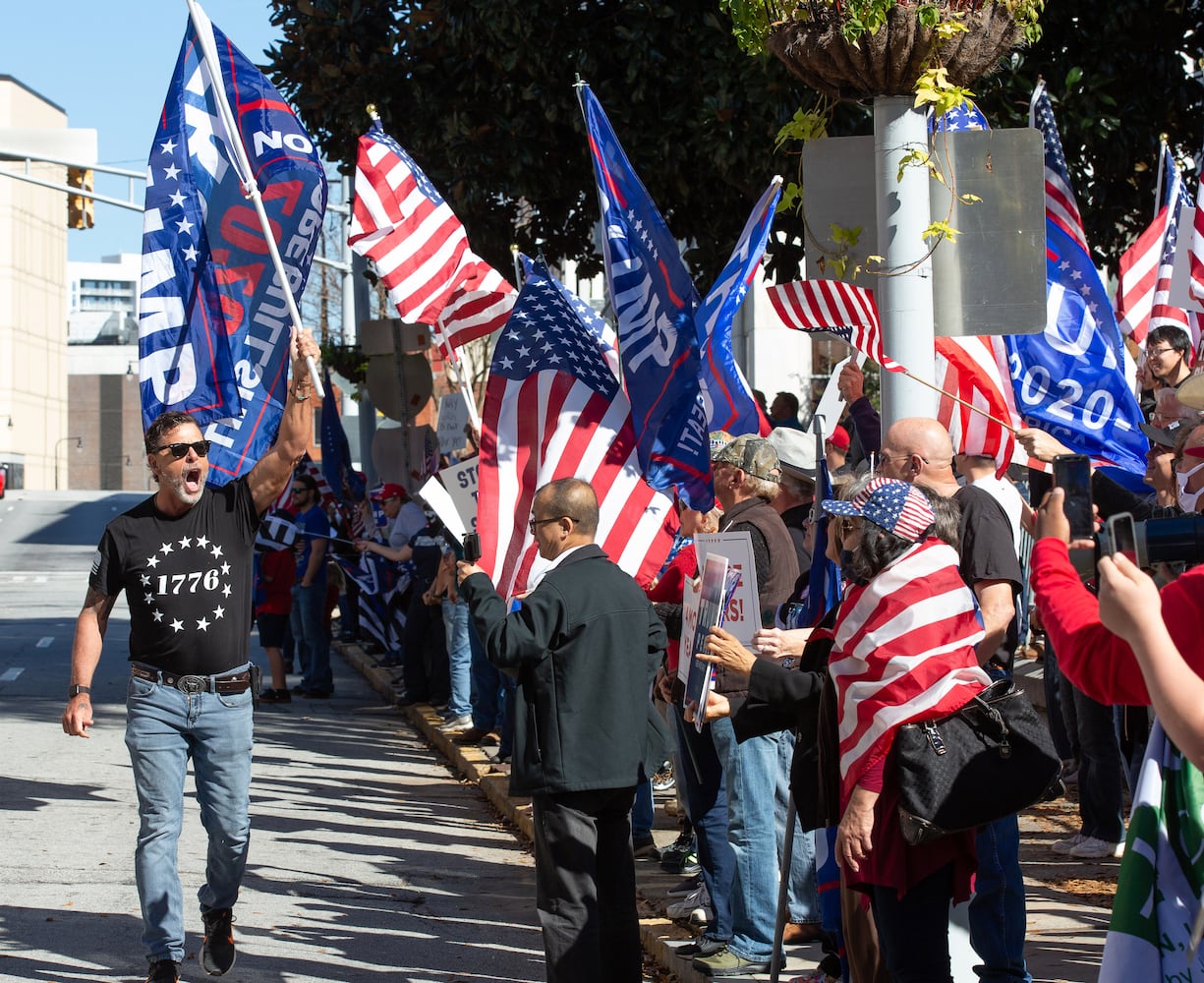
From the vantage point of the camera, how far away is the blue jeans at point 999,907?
5211mm

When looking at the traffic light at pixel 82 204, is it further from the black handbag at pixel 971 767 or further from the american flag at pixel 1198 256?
the black handbag at pixel 971 767

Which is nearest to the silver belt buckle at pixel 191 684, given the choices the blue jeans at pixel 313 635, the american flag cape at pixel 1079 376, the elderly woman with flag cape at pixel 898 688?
the elderly woman with flag cape at pixel 898 688

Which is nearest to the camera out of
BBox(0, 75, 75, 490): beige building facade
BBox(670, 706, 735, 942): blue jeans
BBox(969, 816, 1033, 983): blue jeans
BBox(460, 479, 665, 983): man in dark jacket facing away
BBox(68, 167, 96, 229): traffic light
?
BBox(969, 816, 1033, 983): blue jeans

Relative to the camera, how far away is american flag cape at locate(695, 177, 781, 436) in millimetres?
7395

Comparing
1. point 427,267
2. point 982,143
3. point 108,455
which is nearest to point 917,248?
point 982,143

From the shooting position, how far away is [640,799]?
8.60 meters

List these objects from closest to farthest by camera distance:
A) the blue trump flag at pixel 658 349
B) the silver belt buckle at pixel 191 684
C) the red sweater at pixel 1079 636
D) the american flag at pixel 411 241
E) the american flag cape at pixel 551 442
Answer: the red sweater at pixel 1079 636
the silver belt buckle at pixel 191 684
the blue trump flag at pixel 658 349
the american flag cape at pixel 551 442
the american flag at pixel 411 241

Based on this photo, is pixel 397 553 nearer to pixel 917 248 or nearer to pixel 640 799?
pixel 640 799

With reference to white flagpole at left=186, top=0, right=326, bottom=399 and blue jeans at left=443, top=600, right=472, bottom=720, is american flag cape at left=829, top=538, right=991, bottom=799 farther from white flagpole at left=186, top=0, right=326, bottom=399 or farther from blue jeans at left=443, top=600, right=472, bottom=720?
blue jeans at left=443, top=600, right=472, bottom=720

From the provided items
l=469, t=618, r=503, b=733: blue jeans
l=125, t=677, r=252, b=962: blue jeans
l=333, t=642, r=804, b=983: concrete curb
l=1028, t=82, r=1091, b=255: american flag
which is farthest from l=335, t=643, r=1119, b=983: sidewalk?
l=1028, t=82, r=1091, b=255: american flag

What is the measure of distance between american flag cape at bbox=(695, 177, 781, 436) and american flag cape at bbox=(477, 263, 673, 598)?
1.43 feet

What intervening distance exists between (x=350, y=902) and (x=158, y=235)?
323cm

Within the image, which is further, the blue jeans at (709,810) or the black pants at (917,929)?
the blue jeans at (709,810)

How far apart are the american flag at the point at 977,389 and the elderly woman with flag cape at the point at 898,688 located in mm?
2481
